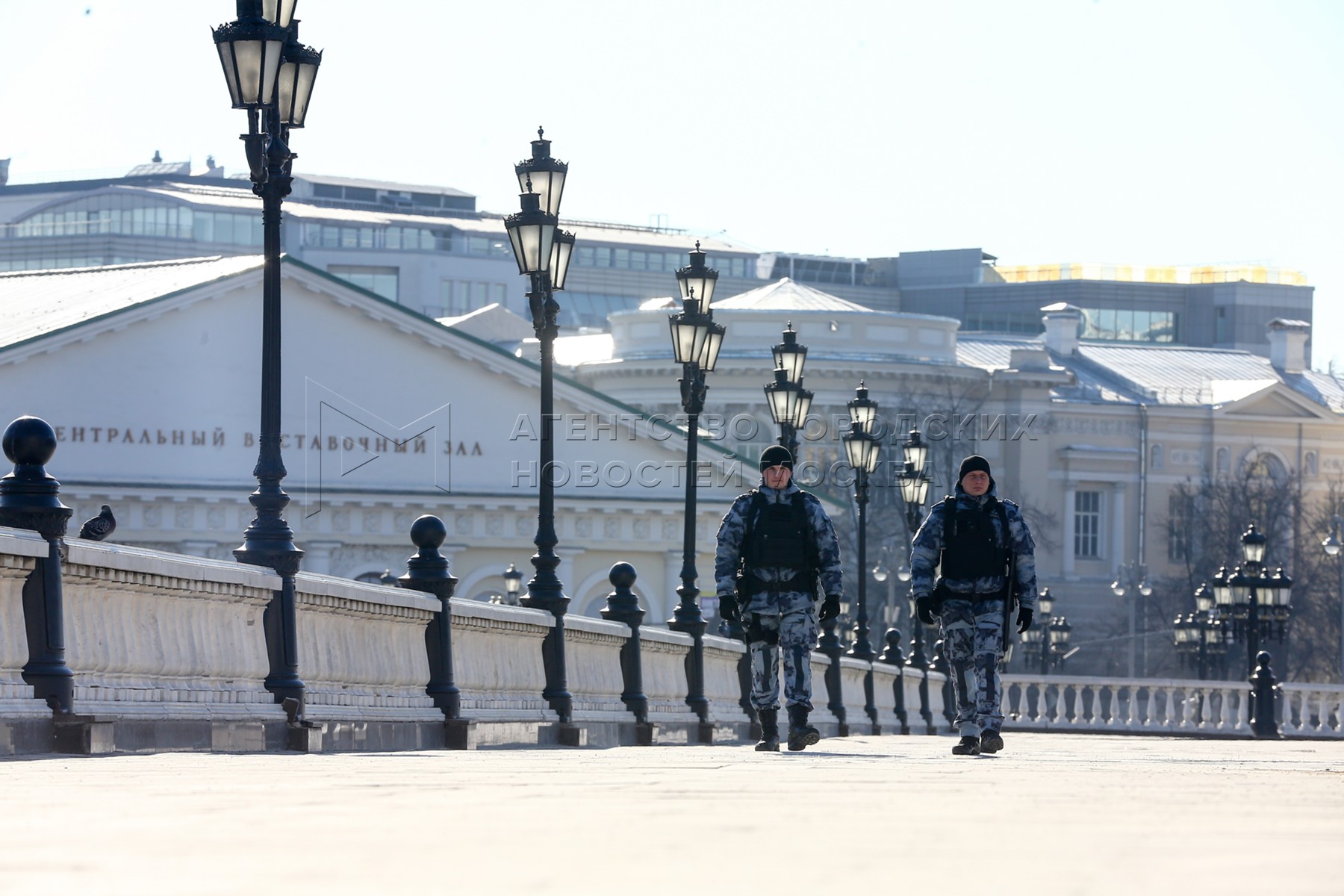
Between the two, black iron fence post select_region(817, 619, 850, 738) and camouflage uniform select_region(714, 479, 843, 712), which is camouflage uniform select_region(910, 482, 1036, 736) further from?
black iron fence post select_region(817, 619, 850, 738)

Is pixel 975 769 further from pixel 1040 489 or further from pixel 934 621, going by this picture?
pixel 1040 489

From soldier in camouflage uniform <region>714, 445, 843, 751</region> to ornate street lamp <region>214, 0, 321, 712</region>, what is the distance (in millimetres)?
2611

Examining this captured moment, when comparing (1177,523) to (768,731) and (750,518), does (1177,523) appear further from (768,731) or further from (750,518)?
(750,518)

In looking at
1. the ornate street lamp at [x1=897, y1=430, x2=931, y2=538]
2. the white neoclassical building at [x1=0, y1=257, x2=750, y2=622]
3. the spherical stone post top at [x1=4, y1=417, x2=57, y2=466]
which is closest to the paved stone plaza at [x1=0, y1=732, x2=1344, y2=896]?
the spherical stone post top at [x1=4, y1=417, x2=57, y2=466]

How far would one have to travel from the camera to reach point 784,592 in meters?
14.9

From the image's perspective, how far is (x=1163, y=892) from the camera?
4.96m

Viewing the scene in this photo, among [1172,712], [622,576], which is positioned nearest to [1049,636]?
[1172,712]

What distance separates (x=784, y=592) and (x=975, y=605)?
1168mm

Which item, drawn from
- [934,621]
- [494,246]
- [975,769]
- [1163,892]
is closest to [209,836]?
[1163,892]

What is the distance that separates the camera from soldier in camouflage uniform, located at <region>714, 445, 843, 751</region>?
14.8 m

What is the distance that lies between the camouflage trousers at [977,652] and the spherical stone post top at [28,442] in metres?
5.51

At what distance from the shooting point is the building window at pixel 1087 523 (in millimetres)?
102188

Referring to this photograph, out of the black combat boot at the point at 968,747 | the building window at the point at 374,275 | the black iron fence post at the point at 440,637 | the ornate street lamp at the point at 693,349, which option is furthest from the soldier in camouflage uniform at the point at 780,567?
the building window at the point at 374,275

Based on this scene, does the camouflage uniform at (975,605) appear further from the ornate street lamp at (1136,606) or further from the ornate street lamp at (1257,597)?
the ornate street lamp at (1136,606)
